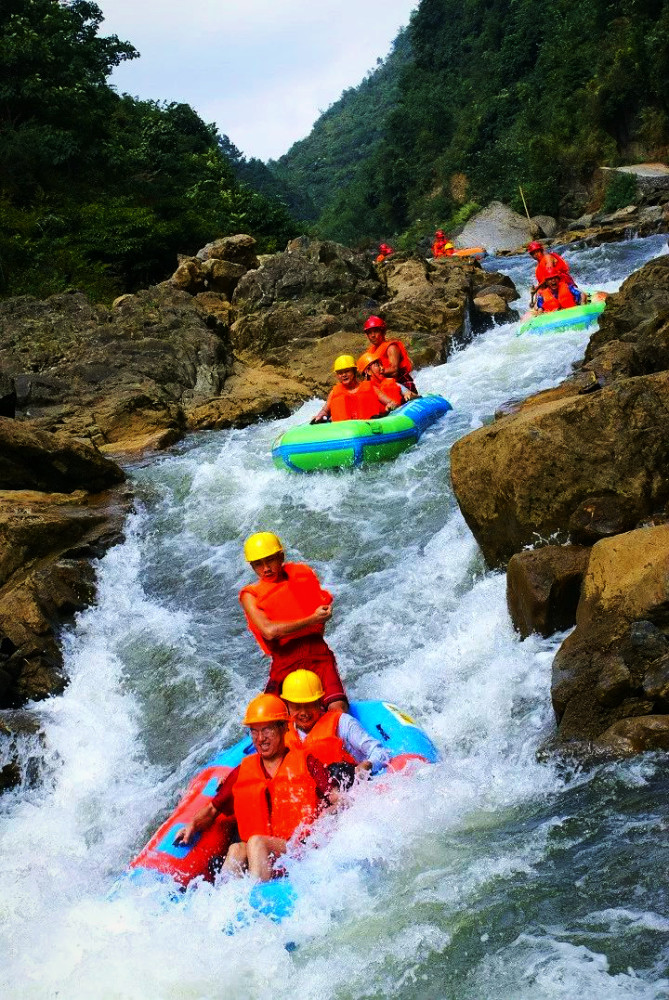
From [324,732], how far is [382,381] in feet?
20.8

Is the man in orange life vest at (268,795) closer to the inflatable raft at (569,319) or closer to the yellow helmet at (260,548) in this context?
the yellow helmet at (260,548)

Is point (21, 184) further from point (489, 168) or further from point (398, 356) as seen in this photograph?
point (489, 168)

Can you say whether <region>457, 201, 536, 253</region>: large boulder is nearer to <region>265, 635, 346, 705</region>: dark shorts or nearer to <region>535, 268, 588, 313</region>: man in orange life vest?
<region>535, 268, 588, 313</region>: man in orange life vest

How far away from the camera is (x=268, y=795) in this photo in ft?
13.7

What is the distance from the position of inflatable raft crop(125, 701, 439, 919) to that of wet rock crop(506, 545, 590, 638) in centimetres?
98

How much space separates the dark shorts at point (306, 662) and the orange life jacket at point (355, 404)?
488cm

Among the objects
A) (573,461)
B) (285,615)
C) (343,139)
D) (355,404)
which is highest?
(343,139)

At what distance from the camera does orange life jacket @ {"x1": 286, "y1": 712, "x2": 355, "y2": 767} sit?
14.1 feet

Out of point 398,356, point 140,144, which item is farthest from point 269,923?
point 140,144

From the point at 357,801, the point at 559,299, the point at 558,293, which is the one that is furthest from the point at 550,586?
the point at 558,293

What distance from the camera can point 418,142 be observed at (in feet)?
181

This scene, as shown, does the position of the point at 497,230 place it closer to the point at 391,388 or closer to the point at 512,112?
the point at 512,112

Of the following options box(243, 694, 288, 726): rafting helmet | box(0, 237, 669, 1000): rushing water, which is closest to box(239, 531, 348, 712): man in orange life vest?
box(0, 237, 669, 1000): rushing water

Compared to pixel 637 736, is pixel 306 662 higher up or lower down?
higher up
